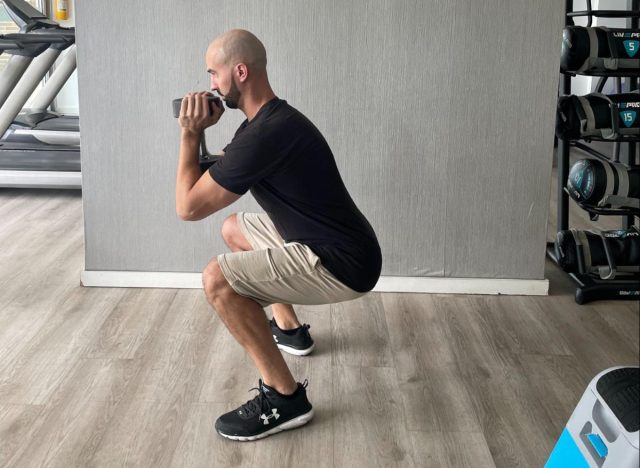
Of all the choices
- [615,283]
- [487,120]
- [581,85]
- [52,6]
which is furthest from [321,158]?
[52,6]

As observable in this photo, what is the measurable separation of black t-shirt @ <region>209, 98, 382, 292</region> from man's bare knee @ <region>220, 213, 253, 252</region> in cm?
39

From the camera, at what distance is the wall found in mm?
3234

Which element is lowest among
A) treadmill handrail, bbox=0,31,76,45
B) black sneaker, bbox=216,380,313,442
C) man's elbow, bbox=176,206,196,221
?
black sneaker, bbox=216,380,313,442

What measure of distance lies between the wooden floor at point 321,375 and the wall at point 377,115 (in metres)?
0.24

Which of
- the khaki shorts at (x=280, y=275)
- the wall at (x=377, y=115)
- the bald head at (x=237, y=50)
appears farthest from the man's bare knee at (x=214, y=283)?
the wall at (x=377, y=115)

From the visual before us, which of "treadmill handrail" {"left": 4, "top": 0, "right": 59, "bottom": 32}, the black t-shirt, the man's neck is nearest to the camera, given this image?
the black t-shirt

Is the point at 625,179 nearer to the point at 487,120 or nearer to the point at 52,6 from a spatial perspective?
the point at 487,120

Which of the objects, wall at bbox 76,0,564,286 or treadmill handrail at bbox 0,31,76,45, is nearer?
wall at bbox 76,0,564,286

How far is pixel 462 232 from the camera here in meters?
3.44

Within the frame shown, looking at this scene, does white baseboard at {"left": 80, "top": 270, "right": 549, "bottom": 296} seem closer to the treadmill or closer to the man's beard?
the man's beard

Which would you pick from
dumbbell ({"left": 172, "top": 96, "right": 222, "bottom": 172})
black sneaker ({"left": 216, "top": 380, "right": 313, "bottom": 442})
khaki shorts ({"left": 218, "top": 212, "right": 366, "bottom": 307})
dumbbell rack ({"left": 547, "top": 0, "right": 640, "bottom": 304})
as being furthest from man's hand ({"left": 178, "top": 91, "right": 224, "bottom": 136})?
dumbbell rack ({"left": 547, "top": 0, "right": 640, "bottom": 304})

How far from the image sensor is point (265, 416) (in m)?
2.29

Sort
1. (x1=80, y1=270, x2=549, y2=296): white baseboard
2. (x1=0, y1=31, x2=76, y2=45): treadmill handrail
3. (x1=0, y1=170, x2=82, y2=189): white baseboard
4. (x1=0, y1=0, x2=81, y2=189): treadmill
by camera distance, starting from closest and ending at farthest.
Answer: (x1=80, y1=270, x2=549, y2=296): white baseboard, (x1=0, y1=31, x2=76, y2=45): treadmill handrail, (x1=0, y1=0, x2=81, y2=189): treadmill, (x1=0, y1=170, x2=82, y2=189): white baseboard

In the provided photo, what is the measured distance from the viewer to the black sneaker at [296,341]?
9.27 feet
